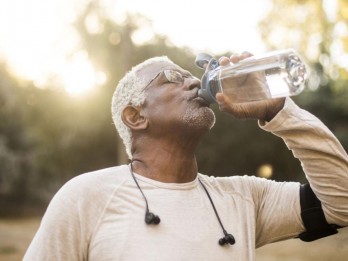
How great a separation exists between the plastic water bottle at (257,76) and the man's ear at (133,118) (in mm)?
307

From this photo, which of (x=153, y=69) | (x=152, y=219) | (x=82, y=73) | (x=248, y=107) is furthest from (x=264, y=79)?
(x=82, y=73)

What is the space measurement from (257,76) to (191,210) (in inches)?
26.2

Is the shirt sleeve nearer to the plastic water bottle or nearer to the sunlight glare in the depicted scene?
the plastic water bottle

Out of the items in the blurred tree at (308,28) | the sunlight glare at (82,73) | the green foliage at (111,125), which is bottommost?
the green foliage at (111,125)

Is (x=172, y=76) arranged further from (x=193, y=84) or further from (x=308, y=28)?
(x=308, y=28)

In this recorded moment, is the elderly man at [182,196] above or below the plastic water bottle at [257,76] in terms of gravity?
below

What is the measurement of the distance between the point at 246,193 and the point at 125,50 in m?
14.1

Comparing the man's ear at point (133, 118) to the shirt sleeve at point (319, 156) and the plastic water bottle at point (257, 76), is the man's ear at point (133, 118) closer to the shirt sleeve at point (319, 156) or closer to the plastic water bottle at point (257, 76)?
the plastic water bottle at point (257, 76)

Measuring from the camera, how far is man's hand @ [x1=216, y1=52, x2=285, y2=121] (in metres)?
2.50

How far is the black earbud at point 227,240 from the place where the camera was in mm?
2418

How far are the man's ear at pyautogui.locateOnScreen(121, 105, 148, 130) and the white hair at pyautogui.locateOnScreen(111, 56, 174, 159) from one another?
3 cm

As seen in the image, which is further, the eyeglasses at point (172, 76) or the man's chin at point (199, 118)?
the eyeglasses at point (172, 76)

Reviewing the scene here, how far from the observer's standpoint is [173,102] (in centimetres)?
276

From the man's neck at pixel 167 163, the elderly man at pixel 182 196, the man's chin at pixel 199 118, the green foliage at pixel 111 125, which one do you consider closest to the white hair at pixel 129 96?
the elderly man at pixel 182 196
